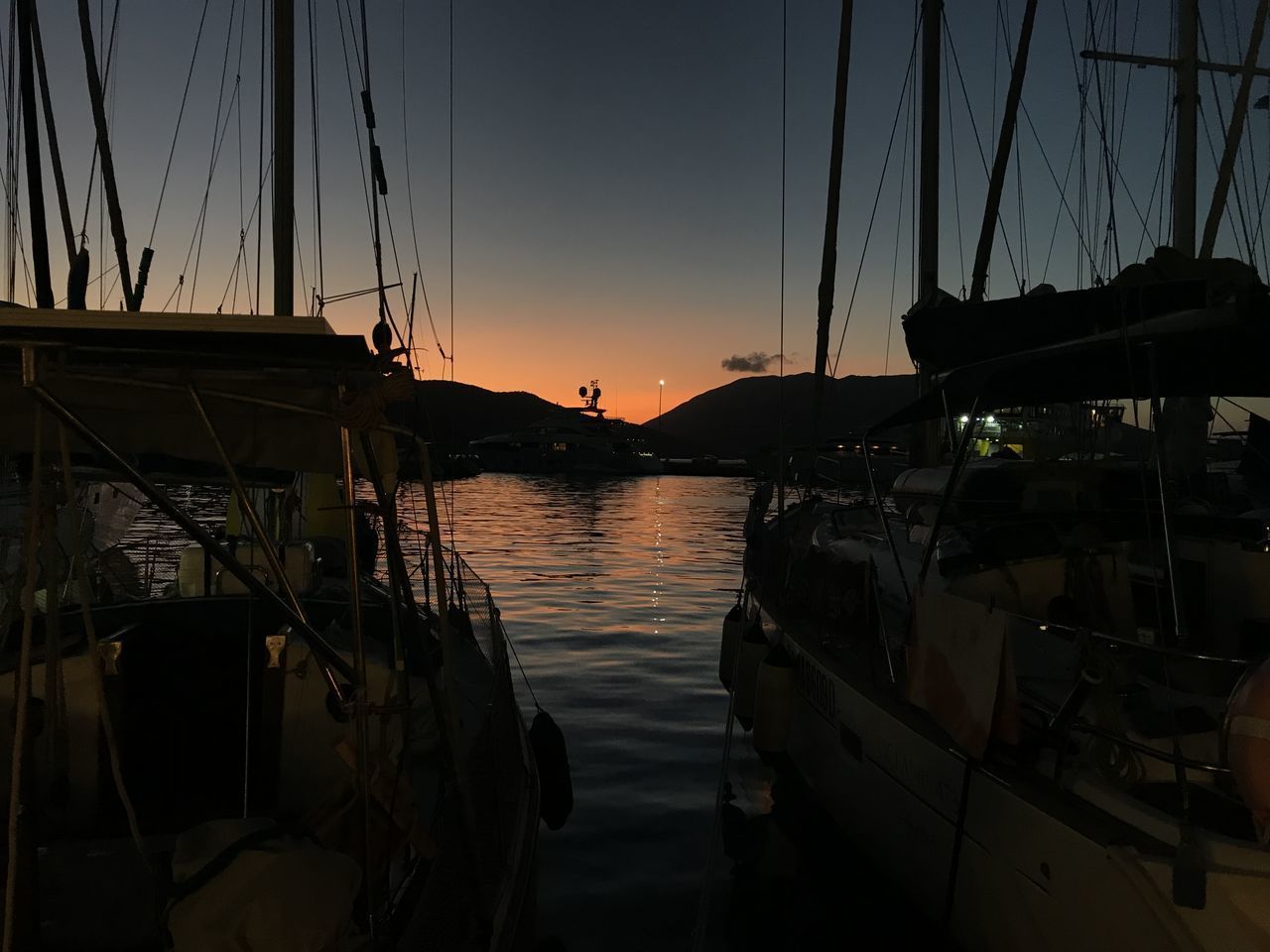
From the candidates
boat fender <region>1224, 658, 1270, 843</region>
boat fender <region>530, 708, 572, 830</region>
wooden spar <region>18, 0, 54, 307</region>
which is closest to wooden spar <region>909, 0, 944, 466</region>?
boat fender <region>530, 708, 572, 830</region>

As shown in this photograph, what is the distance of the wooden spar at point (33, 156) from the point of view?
32.4 feet

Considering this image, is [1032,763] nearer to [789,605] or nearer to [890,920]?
[890,920]

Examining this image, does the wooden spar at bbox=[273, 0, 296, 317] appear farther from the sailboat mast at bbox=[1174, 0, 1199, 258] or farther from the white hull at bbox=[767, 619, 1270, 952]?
the sailboat mast at bbox=[1174, 0, 1199, 258]

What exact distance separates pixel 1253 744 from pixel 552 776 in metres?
5.43

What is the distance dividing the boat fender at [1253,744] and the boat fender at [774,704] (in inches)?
213

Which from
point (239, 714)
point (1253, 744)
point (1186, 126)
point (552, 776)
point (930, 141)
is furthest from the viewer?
point (1186, 126)

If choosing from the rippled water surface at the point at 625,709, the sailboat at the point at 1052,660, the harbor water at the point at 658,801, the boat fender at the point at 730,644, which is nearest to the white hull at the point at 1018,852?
the sailboat at the point at 1052,660

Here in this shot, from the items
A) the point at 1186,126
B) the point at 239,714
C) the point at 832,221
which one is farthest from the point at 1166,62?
the point at 239,714

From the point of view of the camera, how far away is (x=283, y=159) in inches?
481

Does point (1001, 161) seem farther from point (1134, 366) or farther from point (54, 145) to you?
point (54, 145)

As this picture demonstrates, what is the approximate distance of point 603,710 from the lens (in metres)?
12.3

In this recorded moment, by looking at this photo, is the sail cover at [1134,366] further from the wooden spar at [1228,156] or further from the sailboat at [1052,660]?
the wooden spar at [1228,156]

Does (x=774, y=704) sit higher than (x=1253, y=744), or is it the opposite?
(x=1253, y=744)

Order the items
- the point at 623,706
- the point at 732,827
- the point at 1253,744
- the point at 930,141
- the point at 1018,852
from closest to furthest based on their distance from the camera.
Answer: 1. the point at 1253,744
2. the point at 1018,852
3. the point at 732,827
4. the point at 623,706
5. the point at 930,141
